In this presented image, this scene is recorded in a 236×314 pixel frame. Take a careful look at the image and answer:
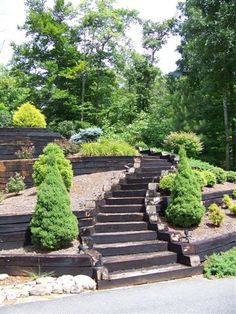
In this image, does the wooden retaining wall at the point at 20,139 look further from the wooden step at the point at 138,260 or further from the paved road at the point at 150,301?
the paved road at the point at 150,301

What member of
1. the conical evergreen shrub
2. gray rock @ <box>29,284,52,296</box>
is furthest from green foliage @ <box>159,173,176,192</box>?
gray rock @ <box>29,284,52,296</box>

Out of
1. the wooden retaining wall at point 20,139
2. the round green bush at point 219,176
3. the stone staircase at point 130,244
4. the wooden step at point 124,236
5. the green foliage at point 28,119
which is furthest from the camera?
the green foliage at point 28,119

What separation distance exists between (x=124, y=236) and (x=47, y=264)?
1900 mm

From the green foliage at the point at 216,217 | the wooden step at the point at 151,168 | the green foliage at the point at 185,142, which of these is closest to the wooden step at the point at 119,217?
the green foliage at the point at 216,217

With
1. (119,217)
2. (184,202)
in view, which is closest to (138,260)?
(119,217)

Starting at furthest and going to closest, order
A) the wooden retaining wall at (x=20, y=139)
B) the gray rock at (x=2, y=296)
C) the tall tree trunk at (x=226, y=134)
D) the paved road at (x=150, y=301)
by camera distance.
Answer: the tall tree trunk at (x=226, y=134) < the wooden retaining wall at (x=20, y=139) < the gray rock at (x=2, y=296) < the paved road at (x=150, y=301)

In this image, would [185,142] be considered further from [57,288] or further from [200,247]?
[57,288]

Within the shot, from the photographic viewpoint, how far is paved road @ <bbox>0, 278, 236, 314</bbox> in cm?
525

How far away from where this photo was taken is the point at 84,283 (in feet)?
20.8

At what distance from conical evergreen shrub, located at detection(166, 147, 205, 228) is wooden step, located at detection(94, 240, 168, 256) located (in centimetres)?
83

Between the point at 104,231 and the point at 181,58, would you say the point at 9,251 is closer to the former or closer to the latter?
the point at 104,231

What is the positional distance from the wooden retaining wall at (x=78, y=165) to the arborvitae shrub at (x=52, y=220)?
11.8 feet

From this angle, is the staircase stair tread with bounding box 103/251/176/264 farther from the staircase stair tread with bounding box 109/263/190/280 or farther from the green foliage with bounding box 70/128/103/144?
the green foliage with bounding box 70/128/103/144

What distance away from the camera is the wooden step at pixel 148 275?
6.46 metres
